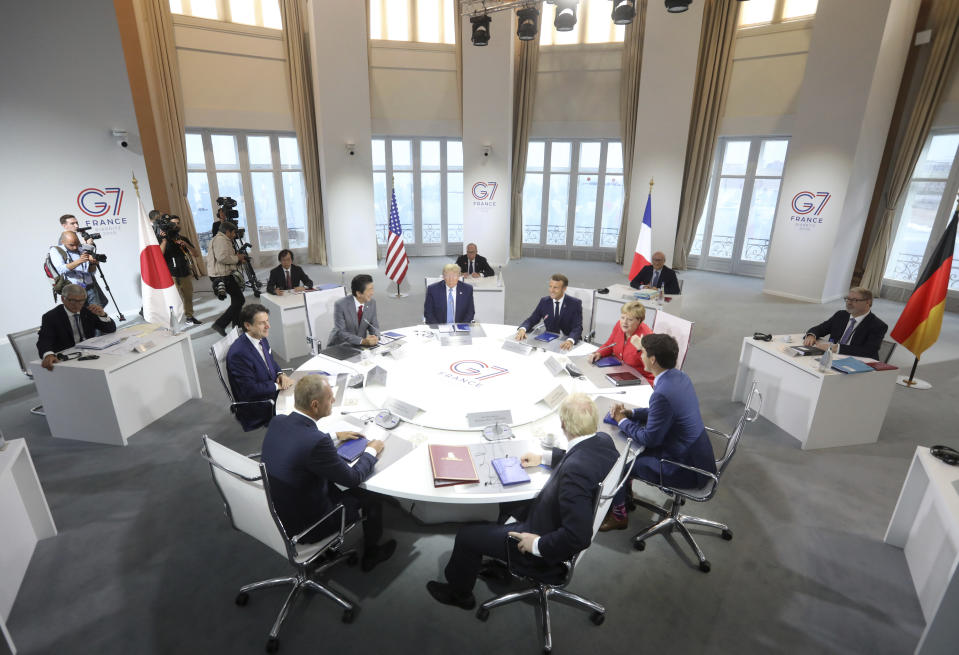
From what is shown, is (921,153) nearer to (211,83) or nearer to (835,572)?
(835,572)

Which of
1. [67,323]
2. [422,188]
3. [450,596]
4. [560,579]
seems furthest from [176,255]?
[560,579]

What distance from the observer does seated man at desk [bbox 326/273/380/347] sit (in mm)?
4844

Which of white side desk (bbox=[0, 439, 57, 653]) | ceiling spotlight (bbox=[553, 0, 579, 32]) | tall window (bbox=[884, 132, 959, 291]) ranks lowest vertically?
white side desk (bbox=[0, 439, 57, 653])

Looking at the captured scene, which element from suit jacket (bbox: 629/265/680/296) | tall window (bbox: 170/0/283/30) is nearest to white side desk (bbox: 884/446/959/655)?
suit jacket (bbox: 629/265/680/296)

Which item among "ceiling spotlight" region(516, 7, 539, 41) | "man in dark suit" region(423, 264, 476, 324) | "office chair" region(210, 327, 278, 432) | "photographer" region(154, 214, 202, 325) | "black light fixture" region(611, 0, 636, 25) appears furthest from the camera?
"ceiling spotlight" region(516, 7, 539, 41)

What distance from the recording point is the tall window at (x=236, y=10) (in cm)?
919

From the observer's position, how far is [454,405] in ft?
11.1

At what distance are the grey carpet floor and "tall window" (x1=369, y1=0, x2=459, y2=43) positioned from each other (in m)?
9.77

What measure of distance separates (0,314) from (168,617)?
5.98 meters

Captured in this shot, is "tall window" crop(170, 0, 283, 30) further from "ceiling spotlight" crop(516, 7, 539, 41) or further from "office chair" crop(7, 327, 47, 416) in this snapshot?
"office chair" crop(7, 327, 47, 416)

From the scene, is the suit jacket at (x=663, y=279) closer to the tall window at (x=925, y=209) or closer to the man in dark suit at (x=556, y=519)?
the man in dark suit at (x=556, y=519)

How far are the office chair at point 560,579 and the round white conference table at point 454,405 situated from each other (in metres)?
0.34

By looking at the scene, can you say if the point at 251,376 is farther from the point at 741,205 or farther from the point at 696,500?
the point at 741,205

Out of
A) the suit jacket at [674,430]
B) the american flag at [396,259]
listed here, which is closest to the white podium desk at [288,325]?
the american flag at [396,259]
